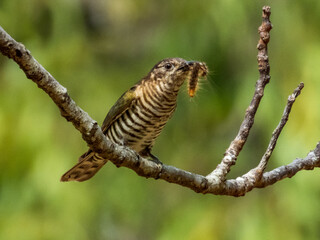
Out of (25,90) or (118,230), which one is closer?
(25,90)

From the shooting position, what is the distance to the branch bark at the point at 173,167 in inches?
87.6

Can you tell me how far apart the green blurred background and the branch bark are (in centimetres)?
221

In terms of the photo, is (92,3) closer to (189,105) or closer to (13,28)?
(13,28)

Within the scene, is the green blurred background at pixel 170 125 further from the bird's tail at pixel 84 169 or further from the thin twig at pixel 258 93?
the thin twig at pixel 258 93

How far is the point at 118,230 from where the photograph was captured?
688cm

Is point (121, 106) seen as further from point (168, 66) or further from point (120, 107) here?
point (168, 66)

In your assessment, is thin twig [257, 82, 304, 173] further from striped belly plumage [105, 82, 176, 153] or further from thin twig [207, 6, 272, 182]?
striped belly plumage [105, 82, 176, 153]

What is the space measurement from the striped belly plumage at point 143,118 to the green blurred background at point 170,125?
1.96 m

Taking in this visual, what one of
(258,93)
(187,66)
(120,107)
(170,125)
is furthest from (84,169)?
(170,125)

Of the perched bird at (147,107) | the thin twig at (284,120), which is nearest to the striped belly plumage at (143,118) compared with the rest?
the perched bird at (147,107)

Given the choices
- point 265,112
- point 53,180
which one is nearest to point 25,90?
point 53,180

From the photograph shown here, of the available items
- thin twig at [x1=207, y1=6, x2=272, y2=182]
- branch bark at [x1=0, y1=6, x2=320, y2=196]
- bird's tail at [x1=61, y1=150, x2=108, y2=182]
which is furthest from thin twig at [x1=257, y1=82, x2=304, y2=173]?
bird's tail at [x1=61, y1=150, x2=108, y2=182]

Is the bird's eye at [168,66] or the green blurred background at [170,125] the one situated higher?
the green blurred background at [170,125]

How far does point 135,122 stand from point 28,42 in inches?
125
